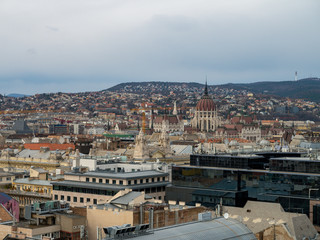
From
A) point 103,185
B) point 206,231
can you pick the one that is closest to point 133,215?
point 206,231

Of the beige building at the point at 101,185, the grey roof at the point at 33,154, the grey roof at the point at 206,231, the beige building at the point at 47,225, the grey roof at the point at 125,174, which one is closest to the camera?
the grey roof at the point at 206,231

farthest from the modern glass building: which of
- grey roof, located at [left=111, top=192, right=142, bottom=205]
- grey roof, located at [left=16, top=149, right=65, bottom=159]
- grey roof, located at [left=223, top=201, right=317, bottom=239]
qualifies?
grey roof, located at [left=16, top=149, right=65, bottom=159]

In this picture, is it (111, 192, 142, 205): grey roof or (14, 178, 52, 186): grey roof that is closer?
→ (111, 192, 142, 205): grey roof

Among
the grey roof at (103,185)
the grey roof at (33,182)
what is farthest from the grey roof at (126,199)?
the grey roof at (33,182)

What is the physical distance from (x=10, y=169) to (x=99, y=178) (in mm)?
36607

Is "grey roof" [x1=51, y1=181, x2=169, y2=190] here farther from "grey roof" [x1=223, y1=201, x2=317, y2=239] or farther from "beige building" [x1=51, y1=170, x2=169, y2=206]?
"grey roof" [x1=223, y1=201, x2=317, y2=239]

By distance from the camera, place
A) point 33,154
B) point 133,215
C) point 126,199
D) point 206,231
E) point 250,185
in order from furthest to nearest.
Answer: point 33,154 → point 250,185 → point 126,199 → point 133,215 → point 206,231

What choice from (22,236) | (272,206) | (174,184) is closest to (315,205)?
(272,206)

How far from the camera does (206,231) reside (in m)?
43.3

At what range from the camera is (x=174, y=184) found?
76750 millimetres

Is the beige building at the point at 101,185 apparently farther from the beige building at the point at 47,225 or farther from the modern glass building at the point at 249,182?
the beige building at the point at 47,225

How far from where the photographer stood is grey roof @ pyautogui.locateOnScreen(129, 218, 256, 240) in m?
41.6

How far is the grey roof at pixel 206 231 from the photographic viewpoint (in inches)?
1638

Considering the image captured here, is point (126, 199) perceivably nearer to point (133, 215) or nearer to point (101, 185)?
point (133, 215)
